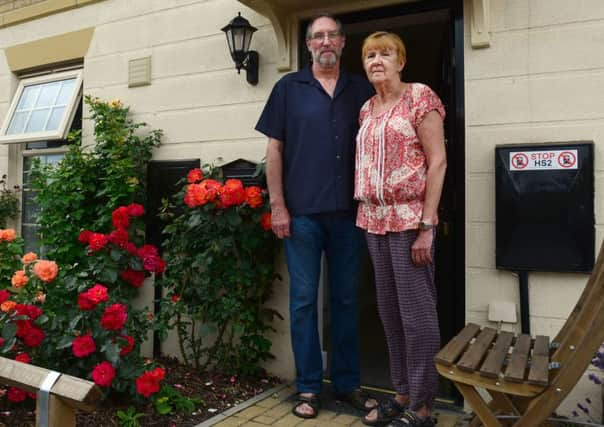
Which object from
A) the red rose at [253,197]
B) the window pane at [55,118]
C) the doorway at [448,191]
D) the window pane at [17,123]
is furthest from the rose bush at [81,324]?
the window pane at [17,123]

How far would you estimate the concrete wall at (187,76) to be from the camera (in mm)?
3219

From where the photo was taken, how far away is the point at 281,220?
2.53m

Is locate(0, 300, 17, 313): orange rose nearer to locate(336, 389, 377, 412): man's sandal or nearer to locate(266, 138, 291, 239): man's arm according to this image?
locate(266, 138, 291, 239): man's arm

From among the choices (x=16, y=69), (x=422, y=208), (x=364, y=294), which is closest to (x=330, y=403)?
(x=422, y=208)

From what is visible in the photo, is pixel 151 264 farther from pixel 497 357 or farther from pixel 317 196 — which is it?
pixel 497 357

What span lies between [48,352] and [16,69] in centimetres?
315

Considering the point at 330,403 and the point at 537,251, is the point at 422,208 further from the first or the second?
the point at 330,403

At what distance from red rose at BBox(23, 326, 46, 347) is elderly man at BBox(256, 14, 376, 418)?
1214 millimetres

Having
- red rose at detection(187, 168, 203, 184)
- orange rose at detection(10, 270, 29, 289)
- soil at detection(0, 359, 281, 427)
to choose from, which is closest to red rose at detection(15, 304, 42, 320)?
orange rose at detection(10, 270, 29, 289)

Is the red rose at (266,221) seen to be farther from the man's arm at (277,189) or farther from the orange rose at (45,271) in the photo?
the orange rose at (45,271)

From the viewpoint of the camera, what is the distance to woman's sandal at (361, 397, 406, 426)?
2303mm

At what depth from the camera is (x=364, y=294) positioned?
17.5ft

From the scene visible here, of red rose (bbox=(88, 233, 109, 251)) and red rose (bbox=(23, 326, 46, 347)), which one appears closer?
red rose (bbox=(23, 326, 46, 347))

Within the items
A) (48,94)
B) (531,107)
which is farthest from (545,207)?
(48,94)
